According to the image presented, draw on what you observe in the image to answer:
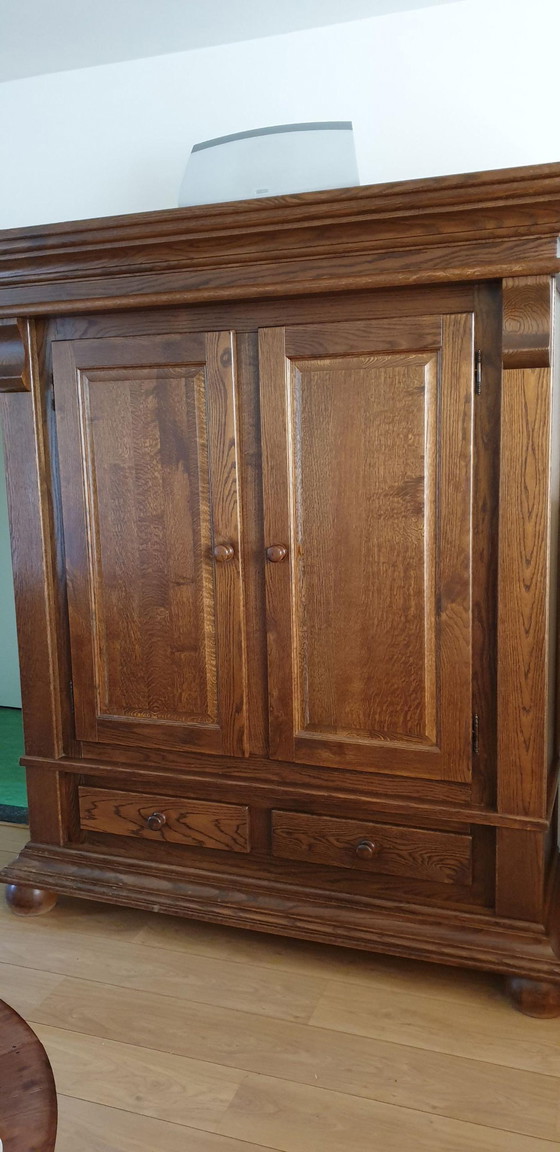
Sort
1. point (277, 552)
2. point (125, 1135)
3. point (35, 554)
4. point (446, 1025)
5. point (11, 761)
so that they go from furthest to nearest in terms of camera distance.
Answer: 1. point (11, 761)
2. point (35, 554)
3. point (277, 552)
4. point (446, 1025)
5. point (125, 1135)

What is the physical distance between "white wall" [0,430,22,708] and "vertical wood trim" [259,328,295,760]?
2000 millimetres

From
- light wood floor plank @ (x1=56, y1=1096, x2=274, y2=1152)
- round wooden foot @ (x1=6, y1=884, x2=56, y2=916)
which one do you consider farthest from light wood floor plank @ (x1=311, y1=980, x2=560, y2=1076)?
round wooden foot @ (x1=6, y1=884, x2=56, y2=916)

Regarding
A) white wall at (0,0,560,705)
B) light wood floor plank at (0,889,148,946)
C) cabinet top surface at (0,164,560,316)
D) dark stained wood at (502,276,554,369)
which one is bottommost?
light wood floor plank at (0,889,148,946)

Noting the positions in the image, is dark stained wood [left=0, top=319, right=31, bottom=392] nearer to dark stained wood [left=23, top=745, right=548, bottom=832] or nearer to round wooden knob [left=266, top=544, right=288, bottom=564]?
round wooden knob [left=266, top=544, right=288, bottom=564]

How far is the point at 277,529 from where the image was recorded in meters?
1.87

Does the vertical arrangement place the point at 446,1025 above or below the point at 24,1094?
below

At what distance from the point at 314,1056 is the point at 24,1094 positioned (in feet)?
2.77

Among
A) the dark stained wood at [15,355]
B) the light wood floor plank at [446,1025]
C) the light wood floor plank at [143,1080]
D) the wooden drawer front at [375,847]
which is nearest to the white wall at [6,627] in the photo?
the dark stained wood at [15,355]

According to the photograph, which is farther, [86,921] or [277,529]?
[86,921]

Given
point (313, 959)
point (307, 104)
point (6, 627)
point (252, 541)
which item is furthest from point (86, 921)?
point (307, 104)

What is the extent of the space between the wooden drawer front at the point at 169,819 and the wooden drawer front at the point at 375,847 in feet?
0.32

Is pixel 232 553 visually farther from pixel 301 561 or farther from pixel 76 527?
pixel 76 527

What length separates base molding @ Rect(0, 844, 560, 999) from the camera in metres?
1.76

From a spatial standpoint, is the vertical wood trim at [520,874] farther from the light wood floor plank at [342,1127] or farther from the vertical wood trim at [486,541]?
the light wood floor plank at [342,1127]
